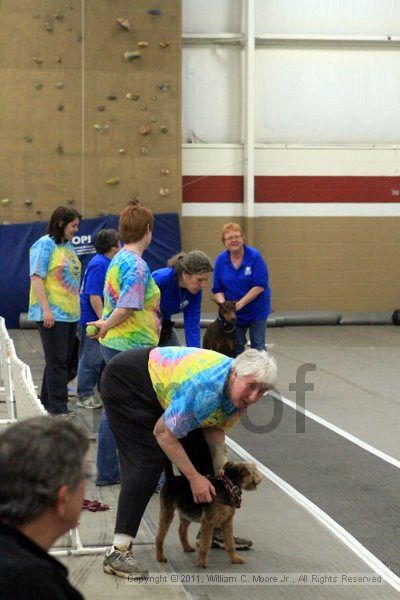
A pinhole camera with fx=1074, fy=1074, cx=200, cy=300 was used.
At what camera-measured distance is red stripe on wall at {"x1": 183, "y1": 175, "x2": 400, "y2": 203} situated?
1762 cm

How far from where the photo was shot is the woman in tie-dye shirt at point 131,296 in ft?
19.9

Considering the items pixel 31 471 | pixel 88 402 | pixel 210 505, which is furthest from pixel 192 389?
pixel 88 402

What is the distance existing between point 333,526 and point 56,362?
3.06m

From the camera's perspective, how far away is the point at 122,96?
1683cm

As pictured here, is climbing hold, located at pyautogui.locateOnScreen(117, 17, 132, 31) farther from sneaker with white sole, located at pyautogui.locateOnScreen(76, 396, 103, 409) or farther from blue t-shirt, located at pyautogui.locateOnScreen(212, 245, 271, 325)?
sneaker with white sole, located at pyautogui.locateOnScreen(76, 396, 103, 409)

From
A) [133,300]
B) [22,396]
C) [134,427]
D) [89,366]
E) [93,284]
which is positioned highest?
[133,300]

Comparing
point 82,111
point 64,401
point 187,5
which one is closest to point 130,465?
point 64,401

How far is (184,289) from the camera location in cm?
673

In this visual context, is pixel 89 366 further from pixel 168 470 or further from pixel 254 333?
pixel 168 470

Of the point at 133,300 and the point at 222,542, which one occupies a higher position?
the point at 133,300

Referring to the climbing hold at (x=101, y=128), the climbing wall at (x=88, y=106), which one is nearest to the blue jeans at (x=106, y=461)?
the climbing wall at (x=88, y=106)

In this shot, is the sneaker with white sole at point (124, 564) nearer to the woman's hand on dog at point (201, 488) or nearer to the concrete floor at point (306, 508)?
the concrete floor at point (306, 508)

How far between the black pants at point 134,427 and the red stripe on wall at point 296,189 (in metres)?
12.6

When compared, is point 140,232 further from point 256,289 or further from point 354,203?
point 354,203
